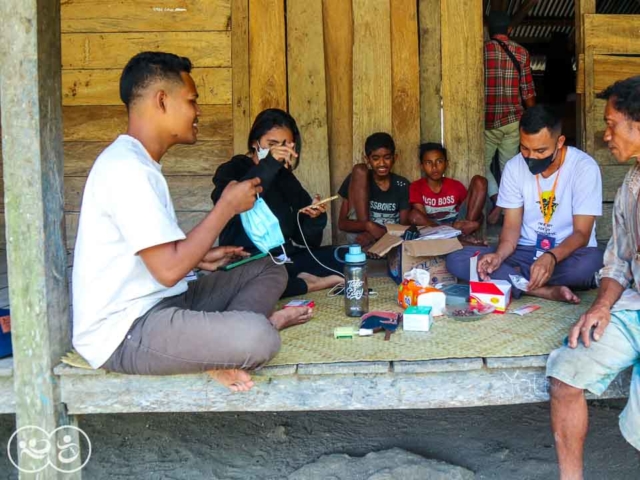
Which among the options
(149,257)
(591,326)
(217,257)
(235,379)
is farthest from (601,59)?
(149,257)

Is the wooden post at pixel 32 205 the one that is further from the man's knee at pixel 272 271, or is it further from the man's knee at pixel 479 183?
the man's knee at pixel 479 183

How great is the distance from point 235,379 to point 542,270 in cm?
166

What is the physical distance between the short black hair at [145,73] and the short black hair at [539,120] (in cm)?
183

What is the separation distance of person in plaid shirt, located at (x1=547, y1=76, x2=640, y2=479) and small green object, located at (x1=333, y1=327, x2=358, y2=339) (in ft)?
2.68

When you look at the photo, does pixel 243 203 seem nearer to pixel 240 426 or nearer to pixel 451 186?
pixel 240 426

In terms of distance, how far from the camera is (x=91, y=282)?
91.7 inches

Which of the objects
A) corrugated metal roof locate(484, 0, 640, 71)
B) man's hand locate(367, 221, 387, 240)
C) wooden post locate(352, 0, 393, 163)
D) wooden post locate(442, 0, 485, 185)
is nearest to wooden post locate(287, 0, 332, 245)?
wooden post locate(352, 0, 393, 163)

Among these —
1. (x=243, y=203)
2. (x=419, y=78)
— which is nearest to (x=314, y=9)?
(x=419, y=78)

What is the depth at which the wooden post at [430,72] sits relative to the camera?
4746mm

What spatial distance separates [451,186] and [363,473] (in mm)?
2410

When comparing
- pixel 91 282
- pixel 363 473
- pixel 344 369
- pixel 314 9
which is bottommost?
pixel 363 473

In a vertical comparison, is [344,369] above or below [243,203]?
below

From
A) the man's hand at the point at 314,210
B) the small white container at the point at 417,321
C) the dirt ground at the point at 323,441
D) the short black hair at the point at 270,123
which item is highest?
the short black hair at the point at 270,123

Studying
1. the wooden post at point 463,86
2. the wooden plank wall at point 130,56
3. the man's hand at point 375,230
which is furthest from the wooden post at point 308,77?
the wooden post at point 463,86
